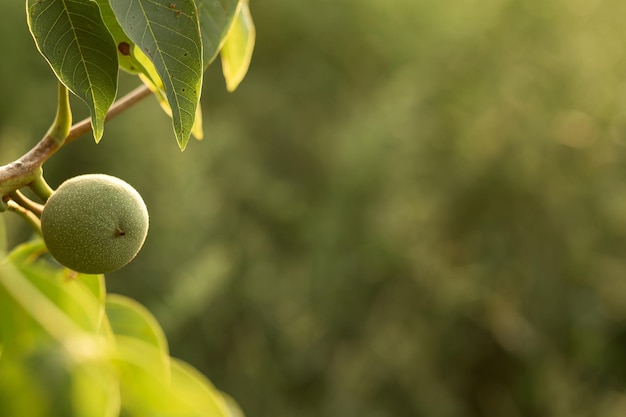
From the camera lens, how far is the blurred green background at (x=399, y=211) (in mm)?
3037

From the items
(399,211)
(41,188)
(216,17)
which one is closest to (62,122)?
(41,188)

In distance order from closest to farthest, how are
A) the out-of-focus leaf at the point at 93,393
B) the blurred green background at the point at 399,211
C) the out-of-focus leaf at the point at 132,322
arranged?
the out-of-focus leaf at the point at 93,393
the out-of-focus leaf at the point at 132,322
the blurred green background at the point at 399,211

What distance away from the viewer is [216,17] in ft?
2.16

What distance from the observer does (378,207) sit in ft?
11.5

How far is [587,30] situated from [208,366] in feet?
8.60

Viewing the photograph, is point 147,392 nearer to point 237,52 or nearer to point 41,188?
point 41,188

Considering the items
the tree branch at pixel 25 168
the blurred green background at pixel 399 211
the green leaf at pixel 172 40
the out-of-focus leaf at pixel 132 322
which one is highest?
the green leaf at pixel 172 40

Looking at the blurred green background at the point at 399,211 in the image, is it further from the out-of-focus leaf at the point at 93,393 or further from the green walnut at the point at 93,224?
the out-of-focus leaf at the point at 93,393

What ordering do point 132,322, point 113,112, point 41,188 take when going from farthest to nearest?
1. point 132,322
2. point 113,112
3. point 41,188

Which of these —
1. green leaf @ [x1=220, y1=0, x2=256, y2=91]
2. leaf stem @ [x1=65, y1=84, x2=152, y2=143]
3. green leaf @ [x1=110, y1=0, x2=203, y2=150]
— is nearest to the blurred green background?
green leaf @ [x1=220, y1=0, x2=256, y2=91]

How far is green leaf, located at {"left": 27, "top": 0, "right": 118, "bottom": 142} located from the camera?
57cm

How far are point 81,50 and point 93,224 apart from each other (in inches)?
5.8

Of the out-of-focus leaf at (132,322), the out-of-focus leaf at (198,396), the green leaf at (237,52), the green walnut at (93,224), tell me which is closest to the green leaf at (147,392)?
the out-of-focus leaf at (198,396)

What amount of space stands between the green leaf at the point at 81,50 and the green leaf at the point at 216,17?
0.10m
